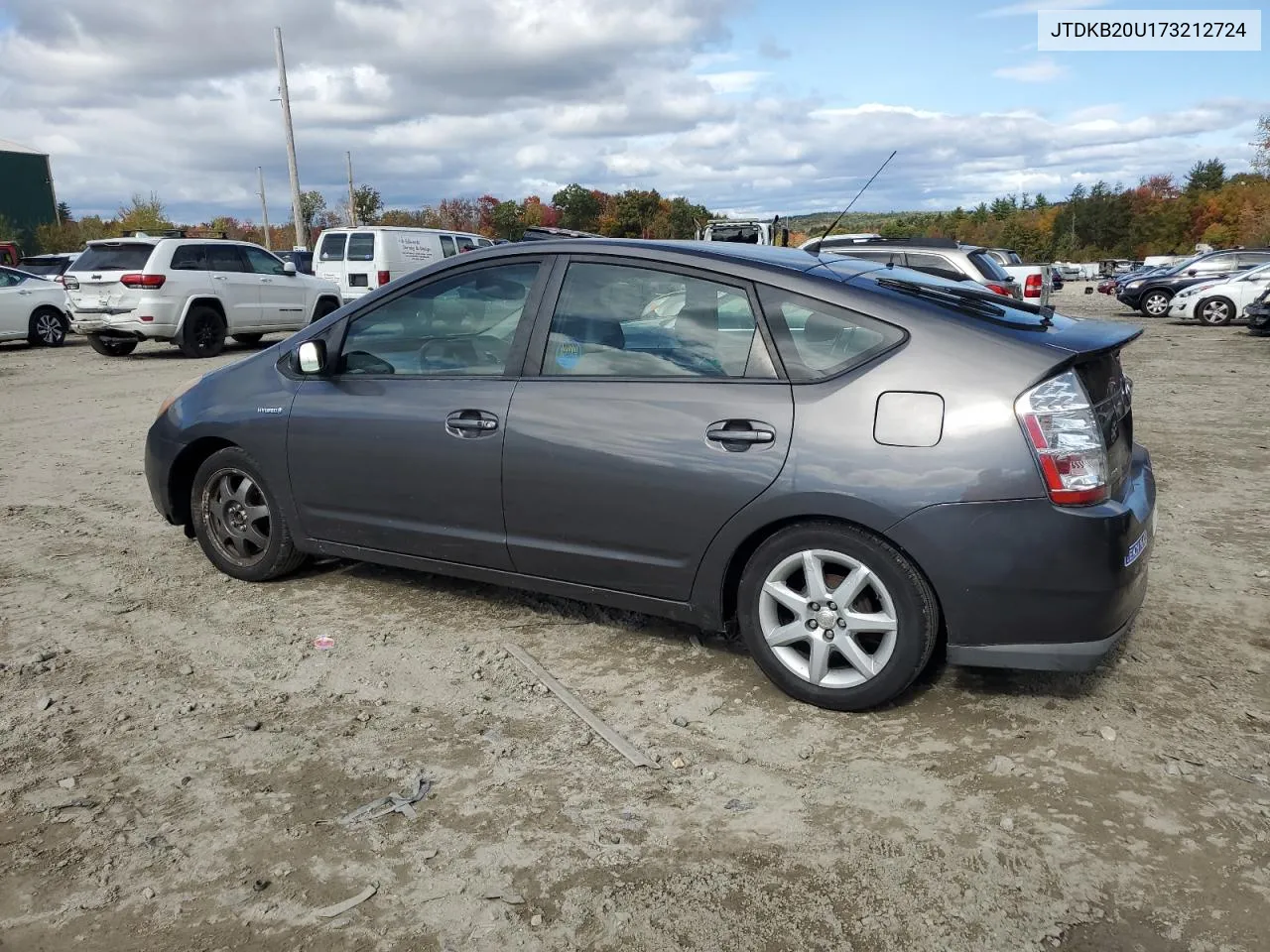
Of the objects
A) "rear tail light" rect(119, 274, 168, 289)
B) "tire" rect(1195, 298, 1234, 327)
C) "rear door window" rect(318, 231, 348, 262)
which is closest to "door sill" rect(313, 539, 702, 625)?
"rear tail light" rect(119, 274, 168, 289)

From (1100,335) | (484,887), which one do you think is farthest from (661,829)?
(1100,335)

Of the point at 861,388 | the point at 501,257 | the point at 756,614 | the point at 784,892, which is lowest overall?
the point at 784,892

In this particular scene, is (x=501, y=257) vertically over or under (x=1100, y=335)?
over

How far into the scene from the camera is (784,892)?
257 centimetres

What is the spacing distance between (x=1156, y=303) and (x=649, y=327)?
86.7 ft

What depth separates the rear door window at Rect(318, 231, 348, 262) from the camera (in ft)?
65.3

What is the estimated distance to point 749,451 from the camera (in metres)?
3.45

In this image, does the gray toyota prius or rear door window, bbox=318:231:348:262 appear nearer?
the gray toyota prius

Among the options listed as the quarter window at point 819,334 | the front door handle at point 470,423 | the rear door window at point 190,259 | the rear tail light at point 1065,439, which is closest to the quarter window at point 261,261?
the rear door window at point 190,259

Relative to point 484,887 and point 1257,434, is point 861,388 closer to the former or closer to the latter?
point 484,887

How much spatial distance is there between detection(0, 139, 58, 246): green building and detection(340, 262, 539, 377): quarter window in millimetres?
73410

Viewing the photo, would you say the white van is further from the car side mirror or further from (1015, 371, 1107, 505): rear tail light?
(1015, 371, 1107, 505): rear tail light

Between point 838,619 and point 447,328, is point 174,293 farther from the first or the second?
point 838,619

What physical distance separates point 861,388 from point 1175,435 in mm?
6729
